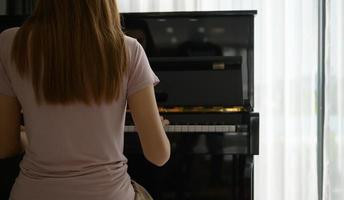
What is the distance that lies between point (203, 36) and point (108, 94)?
1.28 meters

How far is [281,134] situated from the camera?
2533mm

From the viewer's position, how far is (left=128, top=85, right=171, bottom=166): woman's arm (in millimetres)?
893

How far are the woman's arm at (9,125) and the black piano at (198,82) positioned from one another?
924 mm

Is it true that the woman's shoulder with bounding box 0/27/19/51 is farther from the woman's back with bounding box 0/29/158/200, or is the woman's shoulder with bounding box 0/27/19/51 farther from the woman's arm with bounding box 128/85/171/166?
the woman's arm with bounding box 128/85/171/166

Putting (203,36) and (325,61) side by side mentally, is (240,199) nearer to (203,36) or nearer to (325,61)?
(203,36)

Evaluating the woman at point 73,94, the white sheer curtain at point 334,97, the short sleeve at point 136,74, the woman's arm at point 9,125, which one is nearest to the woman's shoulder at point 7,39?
the woman at point 73,94

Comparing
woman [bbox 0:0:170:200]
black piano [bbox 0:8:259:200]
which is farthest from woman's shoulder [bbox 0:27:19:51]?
black piano [bbox 0:8:259:200]

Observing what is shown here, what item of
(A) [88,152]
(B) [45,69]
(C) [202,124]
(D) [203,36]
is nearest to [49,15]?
(B) [45,69]

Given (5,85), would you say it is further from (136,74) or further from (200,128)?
(200,128)

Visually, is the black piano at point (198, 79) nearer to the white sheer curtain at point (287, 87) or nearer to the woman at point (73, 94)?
the white sheer curtain at point (287, 87)

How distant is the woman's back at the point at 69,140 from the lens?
2.82ft

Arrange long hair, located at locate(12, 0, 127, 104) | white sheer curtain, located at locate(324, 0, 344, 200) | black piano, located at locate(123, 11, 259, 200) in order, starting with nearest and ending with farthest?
long hair, located at locate(12, 0, 127, 104)
black piano, located at locate(123, 11, 259, 200)
white sheer curtain, located at locate(324, 0, 344, 200)

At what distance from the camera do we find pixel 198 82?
2.08 m

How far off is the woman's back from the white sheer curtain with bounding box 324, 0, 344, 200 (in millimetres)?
1905
